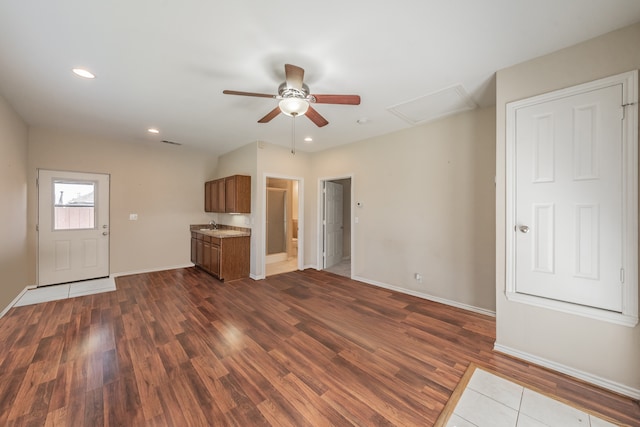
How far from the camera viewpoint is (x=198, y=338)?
2609mm

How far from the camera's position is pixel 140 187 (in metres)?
5.21

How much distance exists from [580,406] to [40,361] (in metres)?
4.45

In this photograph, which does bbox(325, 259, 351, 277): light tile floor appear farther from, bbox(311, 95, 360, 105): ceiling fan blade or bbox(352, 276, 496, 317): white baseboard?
bbox(311, 95, 360, 105): ceiling fan blade

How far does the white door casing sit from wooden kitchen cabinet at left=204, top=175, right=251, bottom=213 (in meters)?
4.29

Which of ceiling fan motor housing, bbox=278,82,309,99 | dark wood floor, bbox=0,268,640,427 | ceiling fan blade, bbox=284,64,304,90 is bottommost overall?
dark wood floor, bbox=0,268,640,427

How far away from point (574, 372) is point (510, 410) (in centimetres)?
86

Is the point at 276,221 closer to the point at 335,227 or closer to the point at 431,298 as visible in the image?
the point at 335,227

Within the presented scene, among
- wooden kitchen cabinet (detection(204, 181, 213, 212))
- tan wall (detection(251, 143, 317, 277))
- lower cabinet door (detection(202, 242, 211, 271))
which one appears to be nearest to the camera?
tan wall (detection(251, 143, 317, 277))

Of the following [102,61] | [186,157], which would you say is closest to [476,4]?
[102,61]

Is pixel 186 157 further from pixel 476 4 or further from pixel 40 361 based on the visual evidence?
pixel 476 4

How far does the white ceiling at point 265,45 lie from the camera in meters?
1.69

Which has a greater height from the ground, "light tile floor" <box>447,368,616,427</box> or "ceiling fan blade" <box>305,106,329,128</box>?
"ceiling fan blade" <box>305,106,329,128</box>

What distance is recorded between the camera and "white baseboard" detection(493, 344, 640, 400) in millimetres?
1840

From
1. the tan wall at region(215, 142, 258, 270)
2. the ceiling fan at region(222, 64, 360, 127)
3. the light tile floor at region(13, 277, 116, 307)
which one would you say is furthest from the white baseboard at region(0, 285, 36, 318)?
the ceiling fan at region(222, 64, 360, 127)
